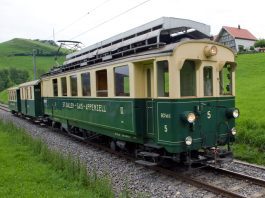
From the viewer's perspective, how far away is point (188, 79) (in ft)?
28.7

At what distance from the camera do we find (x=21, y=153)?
10.9 meters

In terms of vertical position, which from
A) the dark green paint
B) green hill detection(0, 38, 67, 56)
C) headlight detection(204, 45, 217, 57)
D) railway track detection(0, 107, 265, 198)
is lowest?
railway track detection(0, 107, 265, 198)

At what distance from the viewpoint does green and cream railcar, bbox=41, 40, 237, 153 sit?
8.39 meters

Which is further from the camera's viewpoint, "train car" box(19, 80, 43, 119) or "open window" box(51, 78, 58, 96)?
"train car" box(19, 80, 43, 119)

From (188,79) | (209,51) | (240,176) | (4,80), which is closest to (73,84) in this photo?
(188,79)

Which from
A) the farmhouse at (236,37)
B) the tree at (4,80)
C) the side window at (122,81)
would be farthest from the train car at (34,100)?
the tree at (4,80)

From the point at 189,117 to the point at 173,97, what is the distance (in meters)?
0.60

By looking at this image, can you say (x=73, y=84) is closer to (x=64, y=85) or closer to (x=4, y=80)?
(x=64, y=85)

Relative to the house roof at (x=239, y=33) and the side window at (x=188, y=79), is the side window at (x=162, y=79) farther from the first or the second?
the house roof at (x=239, y=33)

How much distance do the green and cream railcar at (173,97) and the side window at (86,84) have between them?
1.07 meters

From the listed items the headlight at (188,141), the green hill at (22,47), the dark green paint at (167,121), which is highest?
the green hill at (22,47)

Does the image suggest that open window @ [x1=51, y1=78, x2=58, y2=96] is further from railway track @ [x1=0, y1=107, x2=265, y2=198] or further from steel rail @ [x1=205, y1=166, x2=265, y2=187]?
steel rail @ [x1=205, y1=166, x2=265, y2=187]

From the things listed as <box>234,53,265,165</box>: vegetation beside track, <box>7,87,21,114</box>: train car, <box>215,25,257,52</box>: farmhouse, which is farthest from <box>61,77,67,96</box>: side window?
<box>215,25,257,52</box>: farmhouse

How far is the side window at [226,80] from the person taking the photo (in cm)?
955
